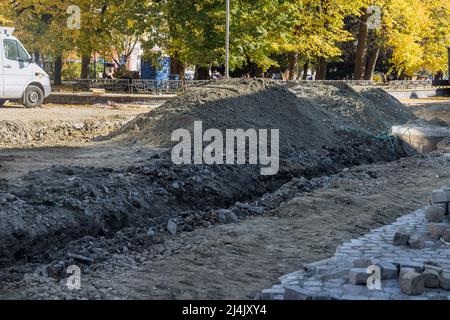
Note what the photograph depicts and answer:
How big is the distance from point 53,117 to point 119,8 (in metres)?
10.5

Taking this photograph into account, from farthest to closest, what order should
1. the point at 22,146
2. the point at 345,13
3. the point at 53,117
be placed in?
1. the point at 345,13
2. the point at 53,117
3. the point at 22,146

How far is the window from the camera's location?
72.5 feet

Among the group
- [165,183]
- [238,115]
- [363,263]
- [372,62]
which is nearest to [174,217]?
[165,183]

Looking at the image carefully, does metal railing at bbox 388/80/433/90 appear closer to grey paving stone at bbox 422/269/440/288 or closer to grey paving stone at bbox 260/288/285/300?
grey paving stone at bbox 422/269/440/288

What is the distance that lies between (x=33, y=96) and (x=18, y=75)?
41.7 inches

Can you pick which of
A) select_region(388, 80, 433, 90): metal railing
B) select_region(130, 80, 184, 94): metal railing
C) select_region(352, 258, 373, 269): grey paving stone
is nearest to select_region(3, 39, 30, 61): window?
select_region(130, 80, 184, 94): metal railing

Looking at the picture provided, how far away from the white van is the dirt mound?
23.2 feet

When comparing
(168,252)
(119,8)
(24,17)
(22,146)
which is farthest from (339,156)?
(24,17)

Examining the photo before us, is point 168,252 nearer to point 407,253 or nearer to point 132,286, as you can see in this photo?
point 132,286

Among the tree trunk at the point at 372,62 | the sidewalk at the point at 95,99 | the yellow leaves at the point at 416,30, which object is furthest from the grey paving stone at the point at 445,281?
the tree trunk at the point at 372,62

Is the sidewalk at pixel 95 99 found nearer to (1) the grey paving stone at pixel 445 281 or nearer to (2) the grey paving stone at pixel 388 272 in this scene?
(2) the grey paving stone at pixel 388 272

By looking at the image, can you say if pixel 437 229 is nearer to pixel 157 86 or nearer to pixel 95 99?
pixel 95 99

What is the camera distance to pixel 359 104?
2223 cm

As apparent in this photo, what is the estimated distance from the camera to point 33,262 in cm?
804
